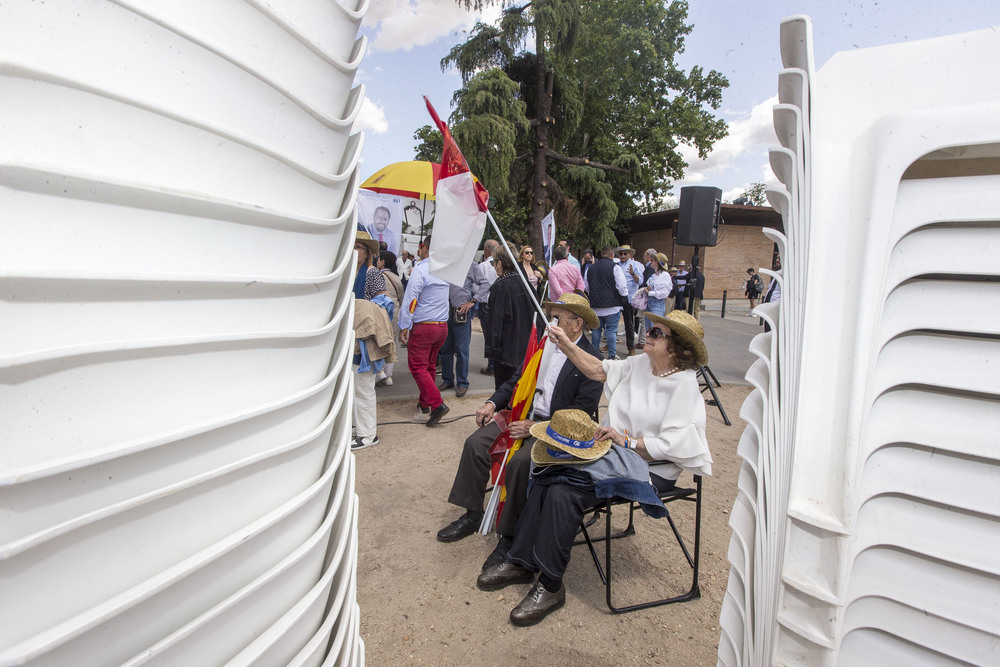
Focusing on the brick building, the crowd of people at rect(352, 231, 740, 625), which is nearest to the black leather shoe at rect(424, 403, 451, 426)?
the crowd of people at rect(352, 231, 740, 625)

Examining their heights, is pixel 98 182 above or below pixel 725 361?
above

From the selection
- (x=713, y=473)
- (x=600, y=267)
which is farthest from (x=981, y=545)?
(x=600, y=267)

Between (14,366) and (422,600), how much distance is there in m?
2.62

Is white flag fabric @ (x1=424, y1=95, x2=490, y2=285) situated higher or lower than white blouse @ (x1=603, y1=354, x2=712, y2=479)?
higher

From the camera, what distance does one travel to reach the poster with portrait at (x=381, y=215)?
315 inches

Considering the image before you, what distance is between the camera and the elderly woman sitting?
2.53 meters

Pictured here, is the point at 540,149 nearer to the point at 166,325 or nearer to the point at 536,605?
the point at 536,605

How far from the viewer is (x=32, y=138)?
0.39m

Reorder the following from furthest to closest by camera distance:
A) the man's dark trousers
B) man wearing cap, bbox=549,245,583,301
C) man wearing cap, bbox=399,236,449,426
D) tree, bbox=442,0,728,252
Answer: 1. tree, bbox=442,0,728,252
2. man wearing cap, bbox=549,245,583,301
3. man wearing cap, bbox=399,236,449,426
4. the man's dark trousers

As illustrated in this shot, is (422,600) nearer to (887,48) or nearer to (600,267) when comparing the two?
(887,48)

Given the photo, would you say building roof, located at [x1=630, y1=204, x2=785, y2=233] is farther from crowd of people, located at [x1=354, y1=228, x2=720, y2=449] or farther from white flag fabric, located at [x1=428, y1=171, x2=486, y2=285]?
white flag fabric, located at [x1=428, y1=171, x2=486, y2=285]

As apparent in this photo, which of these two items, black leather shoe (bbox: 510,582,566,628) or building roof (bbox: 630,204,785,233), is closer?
black leather shoe (bbox: 510,582,566,628)

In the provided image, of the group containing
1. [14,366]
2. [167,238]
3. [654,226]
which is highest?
[654,226]

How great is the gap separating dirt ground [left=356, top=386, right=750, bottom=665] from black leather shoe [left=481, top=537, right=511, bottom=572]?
105 millimetres
